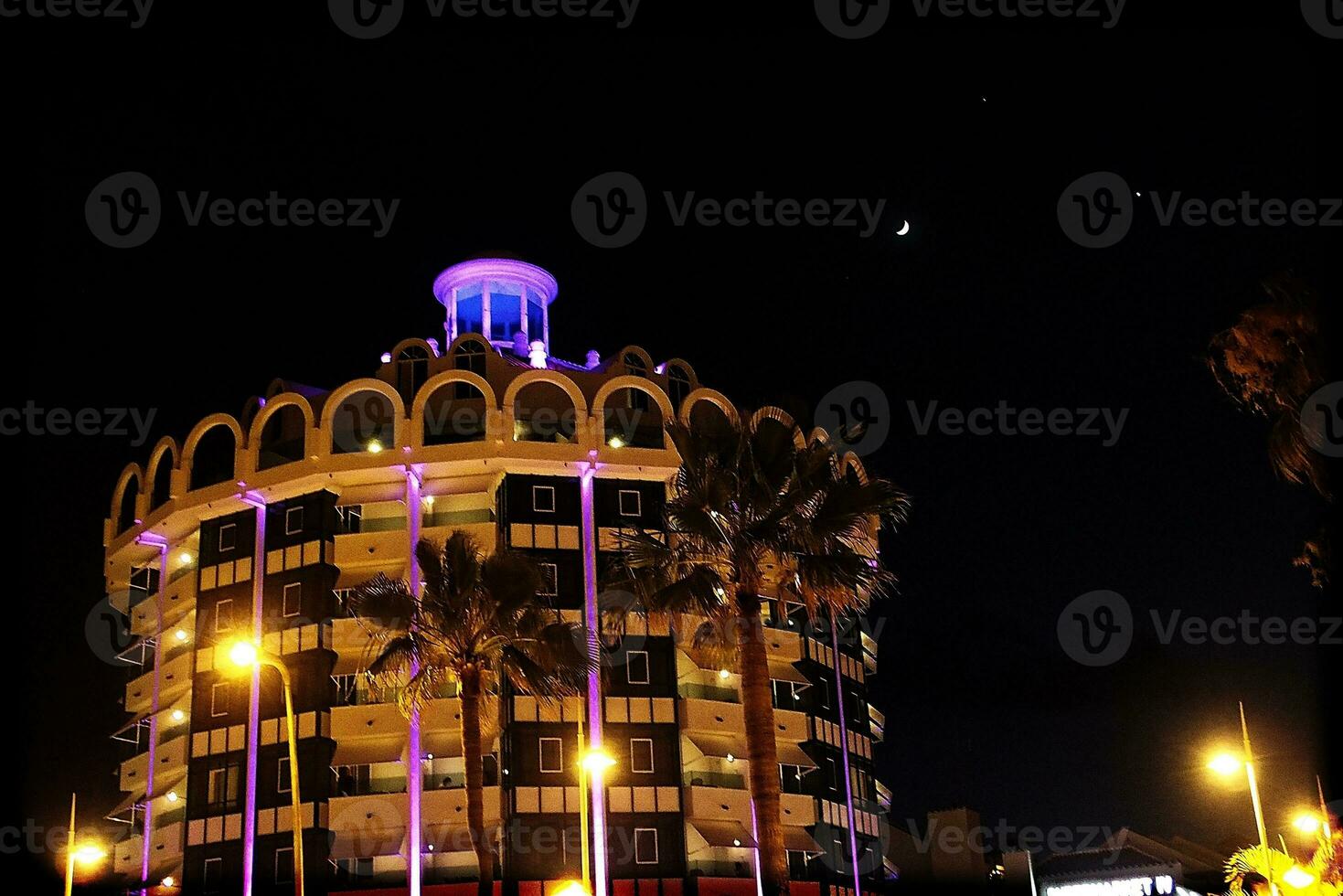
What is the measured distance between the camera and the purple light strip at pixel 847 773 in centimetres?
6191

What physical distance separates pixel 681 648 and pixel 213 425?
22605mm

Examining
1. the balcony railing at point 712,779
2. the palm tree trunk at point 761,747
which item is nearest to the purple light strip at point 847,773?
the balcony railing at point 712,779

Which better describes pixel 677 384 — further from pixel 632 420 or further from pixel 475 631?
pixel 475 631

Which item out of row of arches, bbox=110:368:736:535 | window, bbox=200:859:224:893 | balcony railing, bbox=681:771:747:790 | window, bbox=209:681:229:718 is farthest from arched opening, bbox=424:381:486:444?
window, bbox=200:859:224:893

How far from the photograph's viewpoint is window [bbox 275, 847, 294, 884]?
54625 mm

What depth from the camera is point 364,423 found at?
60.7 metres

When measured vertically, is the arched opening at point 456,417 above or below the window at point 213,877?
above

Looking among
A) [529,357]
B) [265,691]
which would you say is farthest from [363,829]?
[529,357]

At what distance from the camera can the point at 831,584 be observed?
2991cm

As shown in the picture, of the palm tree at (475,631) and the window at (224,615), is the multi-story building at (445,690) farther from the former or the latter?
the palm tree at (475,631)

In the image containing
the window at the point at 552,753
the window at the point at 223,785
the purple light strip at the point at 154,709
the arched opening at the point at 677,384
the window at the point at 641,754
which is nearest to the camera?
the window at the point at 552,753

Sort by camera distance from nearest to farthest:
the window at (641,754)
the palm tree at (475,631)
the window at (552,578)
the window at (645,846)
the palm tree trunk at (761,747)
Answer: the palm tree trunk at (761,747)
the palm tree at (475,631)
the window at (645,846)
the window at (641,754)
the window at (552,578)

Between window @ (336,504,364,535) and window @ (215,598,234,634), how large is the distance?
18.4 ft

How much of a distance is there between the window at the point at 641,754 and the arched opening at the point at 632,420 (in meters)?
12.3
